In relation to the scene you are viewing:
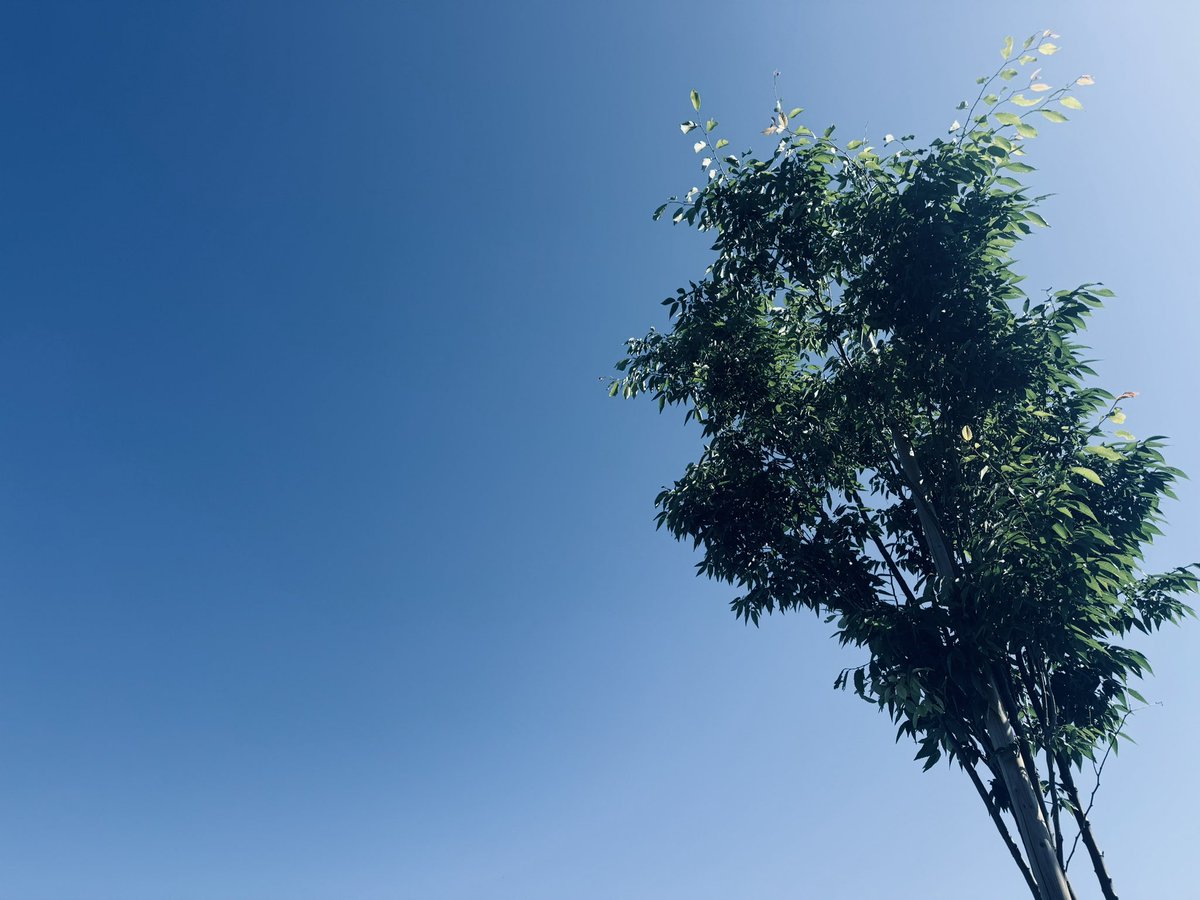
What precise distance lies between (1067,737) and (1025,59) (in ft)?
26.2

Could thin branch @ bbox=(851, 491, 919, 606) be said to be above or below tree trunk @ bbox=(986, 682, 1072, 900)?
above

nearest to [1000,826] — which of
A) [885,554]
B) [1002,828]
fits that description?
[1002,828]

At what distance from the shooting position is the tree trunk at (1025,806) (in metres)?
Result: 7.23

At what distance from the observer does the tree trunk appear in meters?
7.23

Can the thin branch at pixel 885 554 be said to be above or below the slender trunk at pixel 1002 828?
above

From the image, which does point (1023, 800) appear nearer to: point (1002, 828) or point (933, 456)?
point (1002, 828)

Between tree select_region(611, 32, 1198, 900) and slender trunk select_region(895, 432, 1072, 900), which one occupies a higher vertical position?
tree select_region(611, 32, 1198, 900)

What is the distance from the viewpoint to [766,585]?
1074 cm

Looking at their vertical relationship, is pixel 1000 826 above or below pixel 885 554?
below

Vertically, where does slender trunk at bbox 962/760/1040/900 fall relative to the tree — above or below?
below

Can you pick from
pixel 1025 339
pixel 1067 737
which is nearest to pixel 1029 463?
pixel 1025 339

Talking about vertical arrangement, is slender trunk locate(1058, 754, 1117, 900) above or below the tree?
below

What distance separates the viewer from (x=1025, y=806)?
296 inches

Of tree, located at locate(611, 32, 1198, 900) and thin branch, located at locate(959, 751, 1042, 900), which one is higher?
tree, located at locate(611, 32, 1198, 900)
